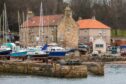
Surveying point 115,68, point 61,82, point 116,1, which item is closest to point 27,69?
point 61,82

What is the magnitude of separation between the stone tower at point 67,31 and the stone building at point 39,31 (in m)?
0.81

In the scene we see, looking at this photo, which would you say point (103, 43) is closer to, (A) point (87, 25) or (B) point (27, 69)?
(A) point (87, 25)

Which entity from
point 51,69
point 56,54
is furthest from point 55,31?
point 51,69

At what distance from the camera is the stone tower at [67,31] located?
9225 cm

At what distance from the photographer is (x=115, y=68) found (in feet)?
240

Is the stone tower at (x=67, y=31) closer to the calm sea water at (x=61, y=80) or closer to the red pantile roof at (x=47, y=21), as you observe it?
the red pantile roof at (x=47, y=21)

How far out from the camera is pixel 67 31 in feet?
304

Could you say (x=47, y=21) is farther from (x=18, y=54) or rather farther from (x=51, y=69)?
(x=51, y=69)

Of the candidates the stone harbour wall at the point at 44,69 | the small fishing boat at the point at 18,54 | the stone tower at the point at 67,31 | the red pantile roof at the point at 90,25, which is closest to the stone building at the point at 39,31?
the stone tower at the point at 67,31

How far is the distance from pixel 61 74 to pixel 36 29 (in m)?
36.0

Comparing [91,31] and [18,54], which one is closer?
[18,54]

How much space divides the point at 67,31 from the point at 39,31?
477 centimetres

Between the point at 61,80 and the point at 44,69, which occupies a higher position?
the point at 44,69

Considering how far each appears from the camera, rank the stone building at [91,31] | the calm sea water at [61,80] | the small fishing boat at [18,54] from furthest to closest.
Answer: the stone building at [91,31], the small fishing boat at [18,54], the calm sea water at [61,80]
